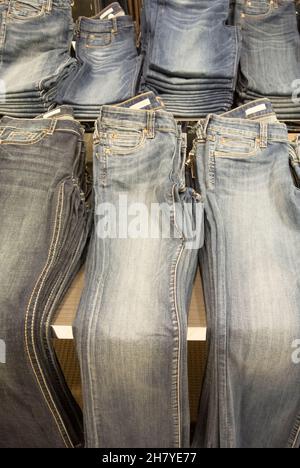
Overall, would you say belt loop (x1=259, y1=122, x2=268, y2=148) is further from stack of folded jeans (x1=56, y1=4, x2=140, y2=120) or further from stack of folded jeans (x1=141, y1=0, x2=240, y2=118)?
stack of folded jeans (x1=56, y1=4, x2=140, y2=120)

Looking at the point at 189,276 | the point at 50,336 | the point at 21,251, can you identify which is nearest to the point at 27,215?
the point at 21,251

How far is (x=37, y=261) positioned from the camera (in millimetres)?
793

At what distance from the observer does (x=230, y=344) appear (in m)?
0.72

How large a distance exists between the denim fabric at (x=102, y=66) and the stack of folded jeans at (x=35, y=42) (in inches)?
2.3

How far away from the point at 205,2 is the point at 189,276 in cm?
102

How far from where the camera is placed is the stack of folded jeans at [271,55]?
111 cm

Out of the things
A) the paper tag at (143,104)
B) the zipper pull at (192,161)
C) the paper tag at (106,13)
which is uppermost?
the paper tag at (106,13)

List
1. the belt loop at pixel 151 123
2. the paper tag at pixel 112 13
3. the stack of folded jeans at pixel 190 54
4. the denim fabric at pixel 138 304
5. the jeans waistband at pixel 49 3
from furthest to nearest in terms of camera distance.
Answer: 1. the paper tag at pixel 112 13
2. the jeans waistband at pixel 49 3
3. the stack of folded jeans at pixel 190 54
4. the belt loop at pixel 151 123
5. the denim fabric at pixel 138 304

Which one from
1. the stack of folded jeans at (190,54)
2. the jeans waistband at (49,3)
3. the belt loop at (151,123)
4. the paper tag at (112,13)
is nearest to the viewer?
the belt loop at (151,123)

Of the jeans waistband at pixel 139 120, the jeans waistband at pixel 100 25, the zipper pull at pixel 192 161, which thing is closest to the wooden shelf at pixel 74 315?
the zipper pull at pixel 192 161

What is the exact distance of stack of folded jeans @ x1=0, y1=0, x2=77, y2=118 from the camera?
1.19 m

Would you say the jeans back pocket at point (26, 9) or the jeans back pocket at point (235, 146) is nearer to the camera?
the jeans back pocket at point (235, 146)

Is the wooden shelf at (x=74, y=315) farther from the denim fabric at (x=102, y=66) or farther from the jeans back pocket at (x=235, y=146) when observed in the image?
→ the denim fabric at (x=102, y=66)

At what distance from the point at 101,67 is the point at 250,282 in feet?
3.05
